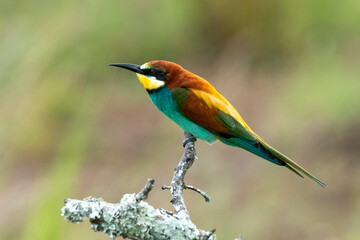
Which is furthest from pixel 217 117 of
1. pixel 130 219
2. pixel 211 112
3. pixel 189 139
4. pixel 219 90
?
pixel 219 90

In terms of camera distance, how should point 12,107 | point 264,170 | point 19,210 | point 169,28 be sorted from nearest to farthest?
point 19,210
point 12,107
point 264,170
point 169,28

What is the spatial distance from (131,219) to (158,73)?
0.90m

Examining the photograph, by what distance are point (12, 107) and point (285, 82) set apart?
207cm

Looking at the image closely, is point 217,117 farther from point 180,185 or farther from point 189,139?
point 180,185

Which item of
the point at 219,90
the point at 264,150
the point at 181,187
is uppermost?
the point at 219,90

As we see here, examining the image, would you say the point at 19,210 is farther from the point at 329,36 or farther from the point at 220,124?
the point at 329,36

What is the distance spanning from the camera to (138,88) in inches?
185

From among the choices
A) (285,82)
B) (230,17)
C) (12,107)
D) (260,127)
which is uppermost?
(230,17)

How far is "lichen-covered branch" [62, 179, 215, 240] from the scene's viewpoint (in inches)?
50.8

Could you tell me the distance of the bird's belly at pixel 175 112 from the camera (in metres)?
2.21

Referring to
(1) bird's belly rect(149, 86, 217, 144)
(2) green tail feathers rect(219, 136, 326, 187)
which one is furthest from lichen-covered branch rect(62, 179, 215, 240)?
(1) bird's belly rect(149, 86, 217, 144)

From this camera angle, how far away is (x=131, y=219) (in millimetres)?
1331

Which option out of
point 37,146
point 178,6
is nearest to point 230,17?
point 178,6

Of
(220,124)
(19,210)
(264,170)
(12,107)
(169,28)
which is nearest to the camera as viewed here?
(220,124)
